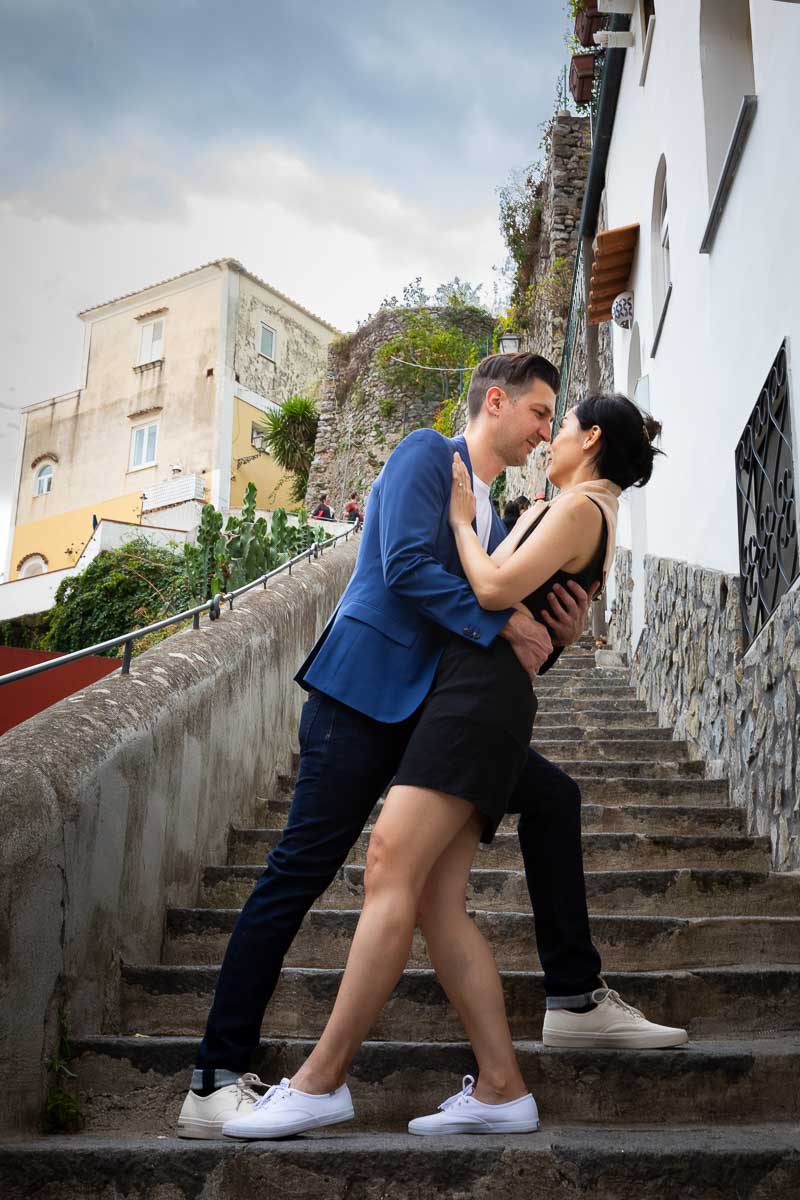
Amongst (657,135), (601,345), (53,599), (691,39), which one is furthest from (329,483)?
(691,39)

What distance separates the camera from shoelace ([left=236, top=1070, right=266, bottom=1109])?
218 cm

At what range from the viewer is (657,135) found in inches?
311

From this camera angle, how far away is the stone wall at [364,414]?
23641 millimetres

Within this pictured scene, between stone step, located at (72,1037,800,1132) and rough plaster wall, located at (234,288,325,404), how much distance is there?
2649 centimetres

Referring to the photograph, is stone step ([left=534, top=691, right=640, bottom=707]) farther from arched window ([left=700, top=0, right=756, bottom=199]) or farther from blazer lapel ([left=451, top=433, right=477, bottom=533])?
blazer lapel ([left=451, top=433, right=477, bottom=533])

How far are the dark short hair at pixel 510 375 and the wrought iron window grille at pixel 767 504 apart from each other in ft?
5.46

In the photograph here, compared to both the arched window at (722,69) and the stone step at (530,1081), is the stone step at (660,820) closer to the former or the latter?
the stone step at (530,1081)

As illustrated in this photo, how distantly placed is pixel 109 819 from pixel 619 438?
1617 mm

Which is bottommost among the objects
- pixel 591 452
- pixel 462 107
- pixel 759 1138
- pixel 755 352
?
pixel 759 1138

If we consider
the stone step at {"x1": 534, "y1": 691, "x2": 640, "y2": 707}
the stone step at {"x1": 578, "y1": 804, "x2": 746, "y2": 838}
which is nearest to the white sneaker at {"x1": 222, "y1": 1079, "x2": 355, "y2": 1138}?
the stone step at {"x1": 578, "y1": 804, "x2": 746, "y2": 838}

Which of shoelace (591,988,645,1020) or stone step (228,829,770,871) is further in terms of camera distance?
stone step (228,829,770,871)

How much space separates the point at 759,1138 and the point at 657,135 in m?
7.34

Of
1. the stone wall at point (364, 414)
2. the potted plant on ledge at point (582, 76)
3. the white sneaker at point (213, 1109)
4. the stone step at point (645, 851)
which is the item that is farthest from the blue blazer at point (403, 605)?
the stone wall at point (364, 414)

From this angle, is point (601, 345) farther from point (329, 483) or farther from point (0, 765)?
point (329, 483)
